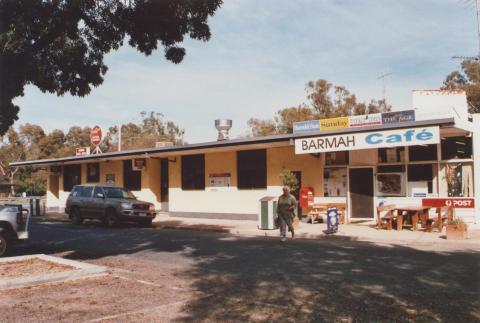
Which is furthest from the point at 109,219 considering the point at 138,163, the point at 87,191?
the point at 138,163

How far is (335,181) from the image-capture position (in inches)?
777

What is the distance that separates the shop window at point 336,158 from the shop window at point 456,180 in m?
3.86

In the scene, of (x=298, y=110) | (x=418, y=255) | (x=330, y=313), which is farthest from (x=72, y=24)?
(x=298, y=110)

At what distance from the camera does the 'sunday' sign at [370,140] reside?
15.8 meters

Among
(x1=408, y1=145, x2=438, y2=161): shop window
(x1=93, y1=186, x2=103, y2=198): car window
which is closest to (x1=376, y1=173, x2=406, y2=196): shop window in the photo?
(x1=408, y1=145, x2=438, y2=161): shop window

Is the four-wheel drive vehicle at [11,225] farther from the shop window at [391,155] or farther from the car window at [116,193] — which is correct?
the shop window at [391,155]

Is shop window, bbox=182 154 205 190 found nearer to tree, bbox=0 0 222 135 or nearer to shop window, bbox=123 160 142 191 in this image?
shop window, bbox=123 160 142 191

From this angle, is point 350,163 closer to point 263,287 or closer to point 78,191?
point 263,287

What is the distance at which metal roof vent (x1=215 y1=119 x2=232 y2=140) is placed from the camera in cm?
2491

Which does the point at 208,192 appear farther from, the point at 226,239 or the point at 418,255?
the point at 418,255

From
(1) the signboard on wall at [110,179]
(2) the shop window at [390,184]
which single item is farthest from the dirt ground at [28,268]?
(1) the signboard on wall at [110,179]

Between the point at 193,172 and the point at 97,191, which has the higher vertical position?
the point at 193,172

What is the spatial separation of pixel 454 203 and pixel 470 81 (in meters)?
42.7

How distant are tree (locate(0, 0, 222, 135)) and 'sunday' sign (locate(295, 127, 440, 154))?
8.08 meters
